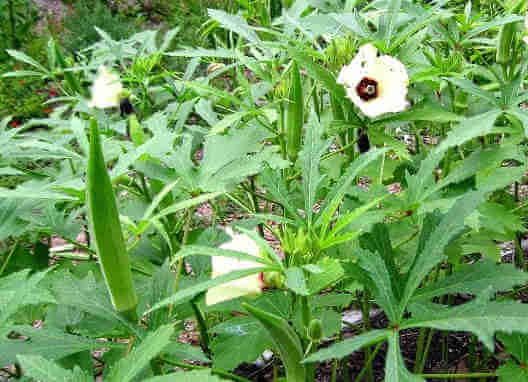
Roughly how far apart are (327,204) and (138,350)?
0.81ft

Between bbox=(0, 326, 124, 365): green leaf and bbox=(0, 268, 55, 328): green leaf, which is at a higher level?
bbox=(0, 268, 55, 328): green leaf

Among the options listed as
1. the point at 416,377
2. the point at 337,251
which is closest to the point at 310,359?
the point at 416,377

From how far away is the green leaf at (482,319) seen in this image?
388 mm

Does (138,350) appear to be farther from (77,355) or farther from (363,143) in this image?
(363,143)

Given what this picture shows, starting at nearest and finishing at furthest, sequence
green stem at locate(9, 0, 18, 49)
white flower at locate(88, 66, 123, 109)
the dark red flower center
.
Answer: the dark red flower center, white flower at locate(88, 66, 123, 109), green stem at locate(9, 0, 18, 49)

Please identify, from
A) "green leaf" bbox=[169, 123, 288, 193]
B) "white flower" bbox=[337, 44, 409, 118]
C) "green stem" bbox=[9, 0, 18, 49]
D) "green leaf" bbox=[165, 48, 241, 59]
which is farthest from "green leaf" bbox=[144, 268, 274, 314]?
"green stem" bbox=[9, 0, 18, 49]

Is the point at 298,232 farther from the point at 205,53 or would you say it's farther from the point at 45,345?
the point at 205,53

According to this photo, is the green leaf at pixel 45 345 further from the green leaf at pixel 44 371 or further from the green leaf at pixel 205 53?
the green leaf at pixel 205 53

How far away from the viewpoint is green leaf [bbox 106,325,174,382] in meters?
0.42

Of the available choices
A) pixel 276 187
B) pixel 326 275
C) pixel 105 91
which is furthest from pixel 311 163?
pixel 105 91

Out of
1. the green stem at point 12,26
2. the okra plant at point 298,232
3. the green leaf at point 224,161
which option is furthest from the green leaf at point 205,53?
the green stem at point 12,26

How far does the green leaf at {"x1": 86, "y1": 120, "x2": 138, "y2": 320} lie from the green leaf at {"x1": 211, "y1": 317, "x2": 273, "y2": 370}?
0.49ft

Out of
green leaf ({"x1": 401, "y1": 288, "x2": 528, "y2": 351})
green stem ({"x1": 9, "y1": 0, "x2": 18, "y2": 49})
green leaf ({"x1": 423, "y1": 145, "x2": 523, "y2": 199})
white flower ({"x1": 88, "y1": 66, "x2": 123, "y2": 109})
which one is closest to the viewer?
green leaf ({"x1": 401, "y1": 288, "x2": 528, "y2": 351})

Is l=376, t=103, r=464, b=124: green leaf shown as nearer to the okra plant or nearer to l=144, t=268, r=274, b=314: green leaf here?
the okra plant
